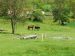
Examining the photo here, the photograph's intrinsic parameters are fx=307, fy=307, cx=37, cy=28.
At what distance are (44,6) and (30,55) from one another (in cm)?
9165

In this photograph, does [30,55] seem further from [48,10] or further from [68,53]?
[48,10]

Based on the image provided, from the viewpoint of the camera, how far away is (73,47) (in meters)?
32.0


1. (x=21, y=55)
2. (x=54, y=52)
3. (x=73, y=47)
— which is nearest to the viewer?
(x=21, y=55)

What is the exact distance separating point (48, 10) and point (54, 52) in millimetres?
86997

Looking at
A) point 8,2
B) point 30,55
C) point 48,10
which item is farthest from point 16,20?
point 48,10

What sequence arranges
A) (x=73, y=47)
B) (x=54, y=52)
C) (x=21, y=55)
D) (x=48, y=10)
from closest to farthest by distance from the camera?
(x=21, y=55) → (x=54, y=52) → (x=73, y=47) → (x=48, y=10)

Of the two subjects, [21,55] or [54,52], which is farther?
[54,52]

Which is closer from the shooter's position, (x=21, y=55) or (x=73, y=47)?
(x=21, y=55)

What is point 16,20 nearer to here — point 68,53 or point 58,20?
point 68,53

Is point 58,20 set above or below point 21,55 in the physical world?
below

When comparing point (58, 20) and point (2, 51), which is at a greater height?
point (2, 51)

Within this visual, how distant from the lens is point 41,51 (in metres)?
29.5

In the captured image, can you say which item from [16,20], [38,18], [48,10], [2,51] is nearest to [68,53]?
[2,51]

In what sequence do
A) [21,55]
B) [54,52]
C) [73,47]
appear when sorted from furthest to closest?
[73,47] → [54,52] → [21,55]
